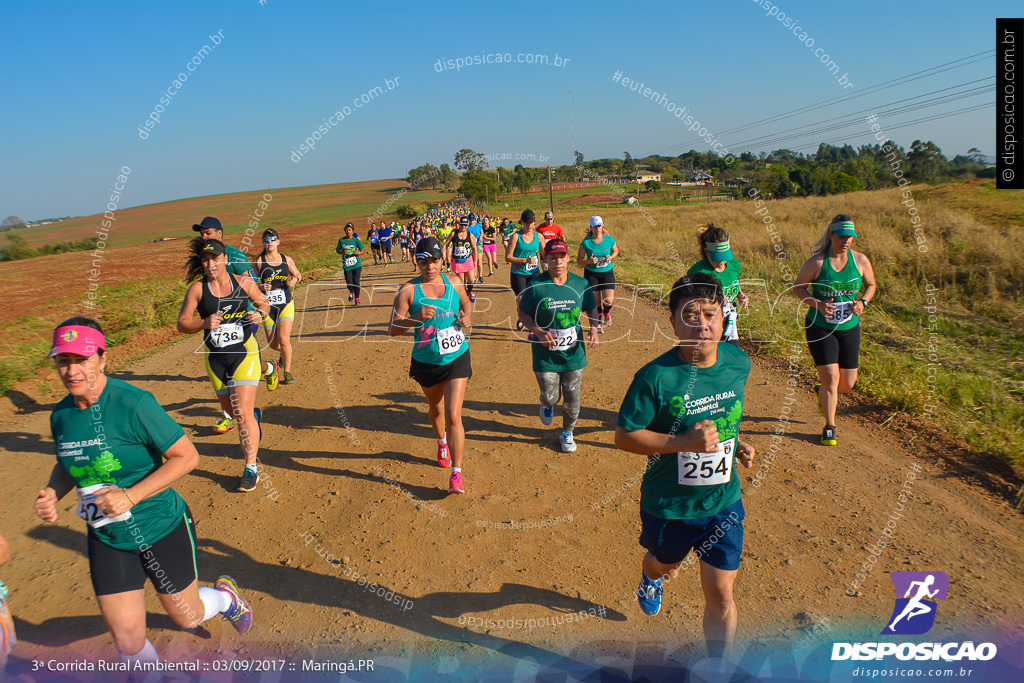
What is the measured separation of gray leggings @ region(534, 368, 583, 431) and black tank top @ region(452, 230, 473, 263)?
23.0ft

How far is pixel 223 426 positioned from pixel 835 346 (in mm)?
7446

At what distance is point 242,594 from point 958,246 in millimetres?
17724

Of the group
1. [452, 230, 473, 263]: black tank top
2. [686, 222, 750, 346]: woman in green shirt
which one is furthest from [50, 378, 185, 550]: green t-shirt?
[452, 230, 473, 263]: black tank top

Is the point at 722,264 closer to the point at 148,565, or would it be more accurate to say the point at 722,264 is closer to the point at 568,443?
the point at 568,443

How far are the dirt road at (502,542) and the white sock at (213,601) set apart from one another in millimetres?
354

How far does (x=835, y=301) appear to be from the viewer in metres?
5.46

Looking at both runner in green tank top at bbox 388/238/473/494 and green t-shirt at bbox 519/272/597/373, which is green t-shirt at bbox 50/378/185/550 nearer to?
runner in green tank top at bbox 388/238/473/494

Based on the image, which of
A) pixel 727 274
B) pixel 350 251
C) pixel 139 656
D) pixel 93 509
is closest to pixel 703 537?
pixel 139 656

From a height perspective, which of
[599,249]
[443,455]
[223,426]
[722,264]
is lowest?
[443,455]

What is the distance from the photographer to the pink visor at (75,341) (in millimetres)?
2578

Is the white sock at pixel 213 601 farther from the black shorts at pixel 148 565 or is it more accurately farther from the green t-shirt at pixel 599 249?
the green t-shirt at pixel 599 249

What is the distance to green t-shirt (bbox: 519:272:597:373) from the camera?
18.4 ft

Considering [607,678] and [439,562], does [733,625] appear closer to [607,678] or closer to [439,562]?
[607,678]

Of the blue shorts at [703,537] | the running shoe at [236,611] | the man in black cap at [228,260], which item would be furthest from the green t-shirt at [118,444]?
the man in black cap at [228,260]
